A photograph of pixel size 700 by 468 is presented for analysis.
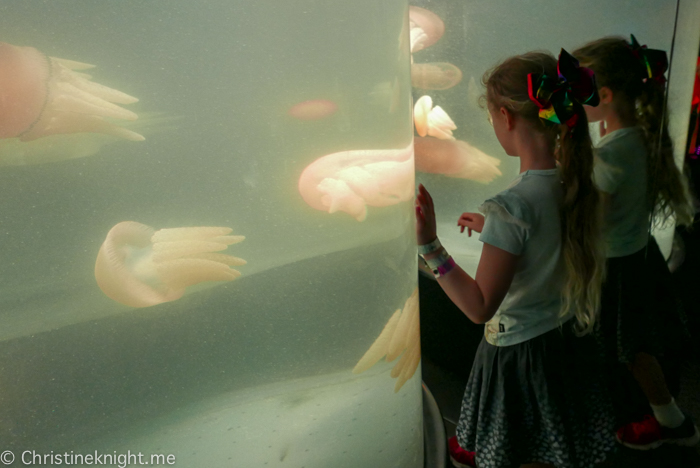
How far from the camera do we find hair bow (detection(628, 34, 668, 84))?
1.30 meters

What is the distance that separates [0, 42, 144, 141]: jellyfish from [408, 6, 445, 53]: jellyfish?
1.23m

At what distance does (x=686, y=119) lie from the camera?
78.4 inches

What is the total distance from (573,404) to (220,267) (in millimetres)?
777

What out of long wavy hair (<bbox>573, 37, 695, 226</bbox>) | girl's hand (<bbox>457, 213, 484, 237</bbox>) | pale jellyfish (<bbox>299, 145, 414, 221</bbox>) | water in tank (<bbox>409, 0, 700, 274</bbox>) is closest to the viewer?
pale jellyfish (<bbox>299, 145, 414, 221</bbox>)

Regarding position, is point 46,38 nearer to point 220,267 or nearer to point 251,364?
point 220,267

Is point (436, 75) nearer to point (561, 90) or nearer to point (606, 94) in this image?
point (606, 94)

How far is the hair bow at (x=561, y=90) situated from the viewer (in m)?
0.90

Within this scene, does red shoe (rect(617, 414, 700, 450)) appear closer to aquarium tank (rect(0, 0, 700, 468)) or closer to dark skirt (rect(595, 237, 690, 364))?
dark skirt (rect(595, 237, 690, 364))

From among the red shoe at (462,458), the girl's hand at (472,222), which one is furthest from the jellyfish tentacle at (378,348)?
the red shoe at (462,458)

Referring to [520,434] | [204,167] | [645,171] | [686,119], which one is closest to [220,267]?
[204,167]

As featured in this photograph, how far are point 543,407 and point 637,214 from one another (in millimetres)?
664

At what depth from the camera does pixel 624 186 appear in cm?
131

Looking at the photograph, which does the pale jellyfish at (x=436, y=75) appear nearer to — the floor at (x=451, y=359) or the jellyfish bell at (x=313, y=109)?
the floor at (x=451, y=359)

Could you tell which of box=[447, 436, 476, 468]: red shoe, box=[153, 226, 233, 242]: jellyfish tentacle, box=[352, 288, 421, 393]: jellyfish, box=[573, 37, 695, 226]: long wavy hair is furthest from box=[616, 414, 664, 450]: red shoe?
box=[153, 226, 233, 242]: jellyfish tentacle
